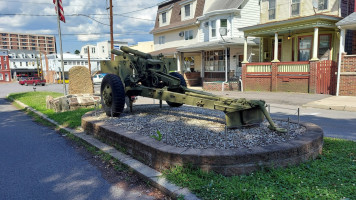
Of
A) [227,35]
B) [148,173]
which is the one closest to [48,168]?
[148,173]

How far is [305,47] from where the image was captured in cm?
1748

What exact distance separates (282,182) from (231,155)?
2.29 ft

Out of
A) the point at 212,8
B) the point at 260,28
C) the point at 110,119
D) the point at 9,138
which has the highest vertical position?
the point at 212,8

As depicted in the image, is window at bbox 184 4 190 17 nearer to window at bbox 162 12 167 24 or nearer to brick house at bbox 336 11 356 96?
window at bbox 162 12 167 24

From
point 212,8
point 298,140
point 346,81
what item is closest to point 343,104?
point 346,81

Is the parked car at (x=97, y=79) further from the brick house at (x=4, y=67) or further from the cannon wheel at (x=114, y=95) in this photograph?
A: the brick house at (x=4, y=67)

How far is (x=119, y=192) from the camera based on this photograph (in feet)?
11.9

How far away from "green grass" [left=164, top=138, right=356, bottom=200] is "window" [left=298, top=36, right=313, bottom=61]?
49.2ft

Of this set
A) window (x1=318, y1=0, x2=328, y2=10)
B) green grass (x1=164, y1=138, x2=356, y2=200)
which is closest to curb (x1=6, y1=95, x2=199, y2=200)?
green grass (x1=164, y1=138, x2=356, y2=200)

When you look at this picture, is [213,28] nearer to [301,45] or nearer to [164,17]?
[301,45]

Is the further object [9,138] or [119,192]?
[9,138]

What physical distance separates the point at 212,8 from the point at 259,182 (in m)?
23.3

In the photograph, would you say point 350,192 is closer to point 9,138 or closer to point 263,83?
point 9,138

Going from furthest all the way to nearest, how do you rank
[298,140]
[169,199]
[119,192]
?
[298,140] → [119,192] → [169,199]
